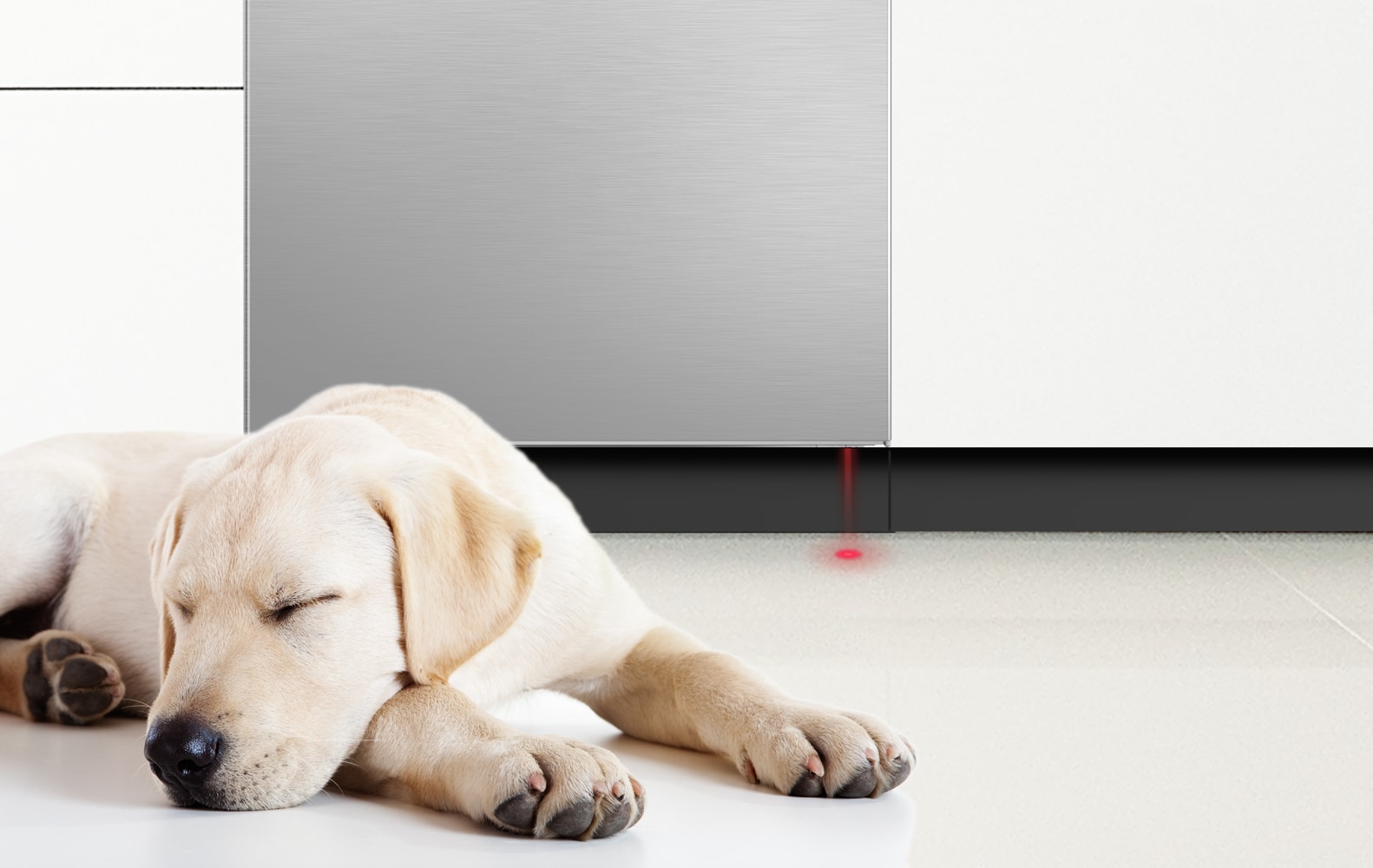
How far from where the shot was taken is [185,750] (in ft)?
3.30

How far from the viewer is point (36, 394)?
310 cm

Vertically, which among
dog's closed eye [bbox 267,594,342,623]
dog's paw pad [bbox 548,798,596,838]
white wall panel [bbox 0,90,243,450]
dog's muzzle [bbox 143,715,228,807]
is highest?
white wall panel [bbox 0,90,243,450]

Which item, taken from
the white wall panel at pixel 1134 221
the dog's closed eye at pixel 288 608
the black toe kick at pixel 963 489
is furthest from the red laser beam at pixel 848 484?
the dog's closed eye at pixel 288 608

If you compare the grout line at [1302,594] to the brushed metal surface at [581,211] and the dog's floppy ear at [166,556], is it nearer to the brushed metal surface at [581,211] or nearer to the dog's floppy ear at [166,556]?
the brushed metal surface at [581,211]

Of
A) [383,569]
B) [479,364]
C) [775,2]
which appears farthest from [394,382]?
[383,569]

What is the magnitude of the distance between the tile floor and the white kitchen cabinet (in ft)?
4.77

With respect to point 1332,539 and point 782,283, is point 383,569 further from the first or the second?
point 1332,539

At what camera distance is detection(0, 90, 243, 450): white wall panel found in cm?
307

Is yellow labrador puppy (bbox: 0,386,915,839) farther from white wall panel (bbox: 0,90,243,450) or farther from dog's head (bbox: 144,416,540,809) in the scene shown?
white wall panel (bbox: 0,90,243,450)

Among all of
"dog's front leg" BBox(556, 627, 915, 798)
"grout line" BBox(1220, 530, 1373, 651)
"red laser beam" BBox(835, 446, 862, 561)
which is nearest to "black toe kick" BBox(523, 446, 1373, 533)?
"red laser beam" BBox(835, 446, 862, 561)

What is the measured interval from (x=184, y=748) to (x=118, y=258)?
2339 mm

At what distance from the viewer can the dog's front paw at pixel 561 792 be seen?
1004 mm

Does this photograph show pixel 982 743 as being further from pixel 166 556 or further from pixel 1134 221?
pixel 1134 221

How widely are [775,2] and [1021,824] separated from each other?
2218 mm
